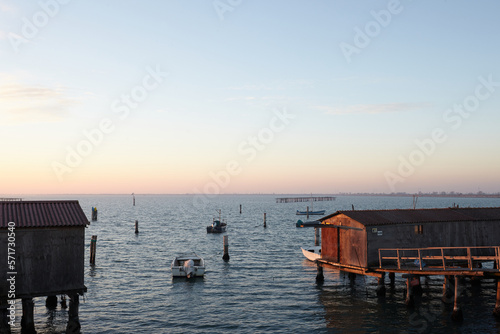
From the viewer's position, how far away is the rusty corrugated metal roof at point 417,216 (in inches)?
1340

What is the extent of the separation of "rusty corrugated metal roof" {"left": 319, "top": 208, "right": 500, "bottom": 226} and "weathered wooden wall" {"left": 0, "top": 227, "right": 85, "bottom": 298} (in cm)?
2028

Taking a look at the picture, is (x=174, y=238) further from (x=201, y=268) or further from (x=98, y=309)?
(x=98, y=309)

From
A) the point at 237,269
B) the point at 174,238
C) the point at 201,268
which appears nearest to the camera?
the point at 201,268

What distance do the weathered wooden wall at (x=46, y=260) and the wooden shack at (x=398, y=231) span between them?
20.0 meters

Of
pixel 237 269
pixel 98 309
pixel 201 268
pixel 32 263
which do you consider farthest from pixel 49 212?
pixel 237 269

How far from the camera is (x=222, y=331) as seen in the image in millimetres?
26594

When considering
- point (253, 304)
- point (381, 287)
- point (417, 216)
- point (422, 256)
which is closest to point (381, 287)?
point (381, 287)

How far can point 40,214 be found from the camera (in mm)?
24359

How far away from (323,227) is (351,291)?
5.85 meters

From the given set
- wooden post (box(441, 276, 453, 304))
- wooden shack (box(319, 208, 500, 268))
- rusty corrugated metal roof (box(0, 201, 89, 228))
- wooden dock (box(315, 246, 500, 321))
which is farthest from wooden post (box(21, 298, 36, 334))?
wooden post (box(441, 276, 453, 304))

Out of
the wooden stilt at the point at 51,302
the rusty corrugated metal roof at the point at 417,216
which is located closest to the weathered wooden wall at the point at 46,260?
the wooden stilt at the point at 51,302

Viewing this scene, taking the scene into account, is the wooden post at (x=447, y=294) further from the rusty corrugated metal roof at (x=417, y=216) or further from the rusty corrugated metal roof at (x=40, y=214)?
the rusty corrugated metal roof at (x=40, y=214)

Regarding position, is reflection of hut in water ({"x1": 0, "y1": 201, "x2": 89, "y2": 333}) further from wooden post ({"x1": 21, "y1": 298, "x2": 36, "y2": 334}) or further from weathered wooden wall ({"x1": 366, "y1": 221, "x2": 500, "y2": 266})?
weathered wooden wall ({"x1": 366, "y1": 221, "x2": 500, "y2": 266})

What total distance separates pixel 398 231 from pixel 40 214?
85.1ft
